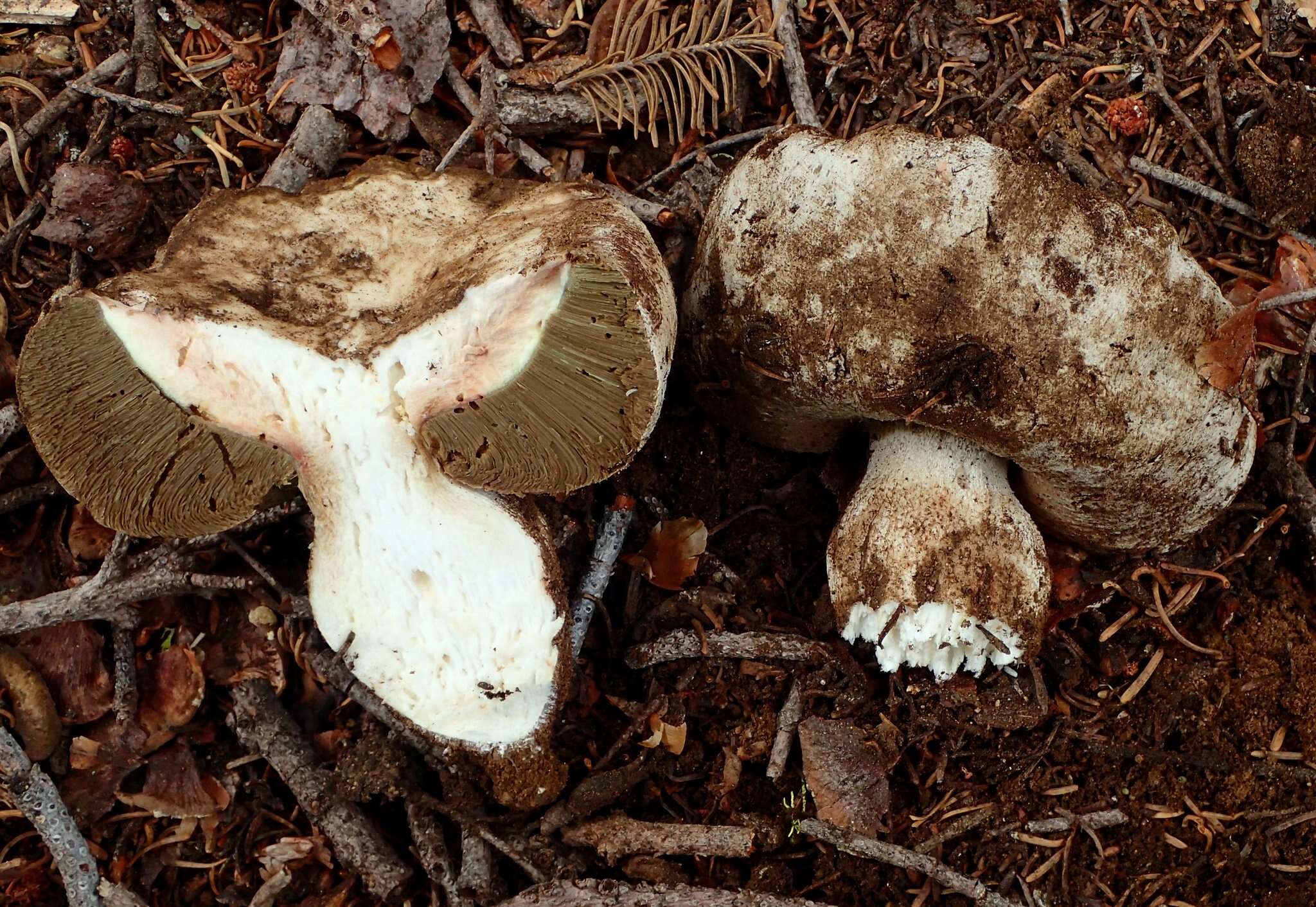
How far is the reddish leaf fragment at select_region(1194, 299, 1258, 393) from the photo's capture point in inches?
99.0

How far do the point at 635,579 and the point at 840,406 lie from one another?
33.6 inches

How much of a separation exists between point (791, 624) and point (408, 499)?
1247mm

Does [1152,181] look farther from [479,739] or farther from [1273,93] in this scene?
[479,739]

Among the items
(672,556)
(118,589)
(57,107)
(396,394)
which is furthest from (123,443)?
(672,556)

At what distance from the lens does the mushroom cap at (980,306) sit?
2.40m

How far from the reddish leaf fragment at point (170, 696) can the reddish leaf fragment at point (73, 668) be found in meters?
0.11

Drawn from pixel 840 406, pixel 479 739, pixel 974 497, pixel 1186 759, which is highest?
pixel 840 406

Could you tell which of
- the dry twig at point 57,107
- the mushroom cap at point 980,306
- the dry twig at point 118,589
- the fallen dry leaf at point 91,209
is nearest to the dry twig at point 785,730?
the mushroom cap at point 980,306

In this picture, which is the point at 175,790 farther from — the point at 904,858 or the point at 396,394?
the point at 904,858

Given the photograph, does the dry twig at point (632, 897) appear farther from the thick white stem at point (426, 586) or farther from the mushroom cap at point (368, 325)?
the mushroom cap at point (368, 325)

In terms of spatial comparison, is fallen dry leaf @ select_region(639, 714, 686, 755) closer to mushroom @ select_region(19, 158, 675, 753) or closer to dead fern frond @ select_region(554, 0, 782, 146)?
mushroom @ select_region(19, 158, 675, 753)

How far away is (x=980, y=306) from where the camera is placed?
94.7 inches

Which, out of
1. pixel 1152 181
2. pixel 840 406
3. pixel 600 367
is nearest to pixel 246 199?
pixel 600 367

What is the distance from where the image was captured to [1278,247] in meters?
3.17
